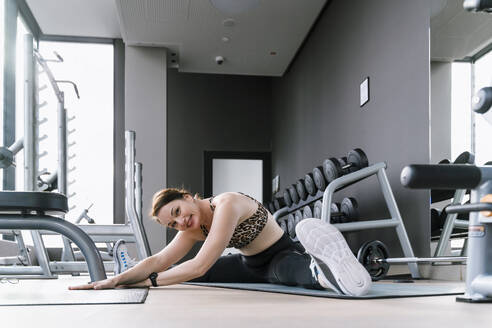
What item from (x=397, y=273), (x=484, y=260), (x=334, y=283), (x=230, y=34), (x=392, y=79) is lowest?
(x=397, y=273)

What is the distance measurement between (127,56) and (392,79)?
3037 mm

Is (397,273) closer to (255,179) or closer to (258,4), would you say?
(258,4)

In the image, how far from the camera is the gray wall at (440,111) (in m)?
2.76

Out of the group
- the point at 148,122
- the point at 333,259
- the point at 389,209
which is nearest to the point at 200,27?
the point at 148,122

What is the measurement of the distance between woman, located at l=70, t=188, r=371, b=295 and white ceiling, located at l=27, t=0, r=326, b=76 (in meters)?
2.73

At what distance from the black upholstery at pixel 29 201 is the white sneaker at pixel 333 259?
873 millimetres

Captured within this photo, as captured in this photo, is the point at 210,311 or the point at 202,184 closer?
the point at 210,311

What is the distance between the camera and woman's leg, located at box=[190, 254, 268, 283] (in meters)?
2.52

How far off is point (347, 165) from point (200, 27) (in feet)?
7.83

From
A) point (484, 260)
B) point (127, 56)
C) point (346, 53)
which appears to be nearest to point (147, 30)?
point (127, 56)

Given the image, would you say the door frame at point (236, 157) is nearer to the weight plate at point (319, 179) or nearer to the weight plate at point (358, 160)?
the weight plate at point (319, 179)

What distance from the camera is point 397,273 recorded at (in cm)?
335

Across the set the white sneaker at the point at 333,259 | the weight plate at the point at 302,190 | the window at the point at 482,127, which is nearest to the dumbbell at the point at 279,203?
the weight plate at the point at 302,190

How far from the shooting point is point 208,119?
7.00m
